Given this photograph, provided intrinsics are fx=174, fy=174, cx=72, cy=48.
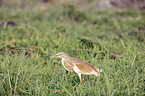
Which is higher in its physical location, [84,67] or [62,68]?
[84,67]

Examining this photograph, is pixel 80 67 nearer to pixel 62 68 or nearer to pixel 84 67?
pixel 84 67

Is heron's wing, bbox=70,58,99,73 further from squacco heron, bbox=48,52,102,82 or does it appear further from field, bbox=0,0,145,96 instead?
field, bbox=0,0,145,96

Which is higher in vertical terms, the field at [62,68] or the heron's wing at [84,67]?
the heron's wing at [84,67]

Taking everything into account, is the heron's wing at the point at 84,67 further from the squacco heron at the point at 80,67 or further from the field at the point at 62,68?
the field at the point at 62,68

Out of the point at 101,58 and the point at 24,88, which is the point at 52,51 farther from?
the point at 24,88

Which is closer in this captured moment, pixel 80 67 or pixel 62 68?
pixel 80 67

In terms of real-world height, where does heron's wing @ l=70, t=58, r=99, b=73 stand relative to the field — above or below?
above

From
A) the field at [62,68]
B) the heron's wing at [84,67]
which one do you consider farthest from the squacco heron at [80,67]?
the field at [62,68]

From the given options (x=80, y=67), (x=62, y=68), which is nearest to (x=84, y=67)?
(x=80, y=67)

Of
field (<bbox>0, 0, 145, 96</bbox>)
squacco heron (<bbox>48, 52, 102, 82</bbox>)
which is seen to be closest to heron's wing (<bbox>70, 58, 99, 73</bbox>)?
squacco heron (<bbox>48, 52, 102, 82</bbox>)

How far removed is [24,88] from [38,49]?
1136mm

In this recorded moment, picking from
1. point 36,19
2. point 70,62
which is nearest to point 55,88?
point 70,62

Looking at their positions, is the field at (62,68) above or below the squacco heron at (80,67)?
below

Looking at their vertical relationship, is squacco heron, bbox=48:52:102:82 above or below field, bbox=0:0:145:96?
above
